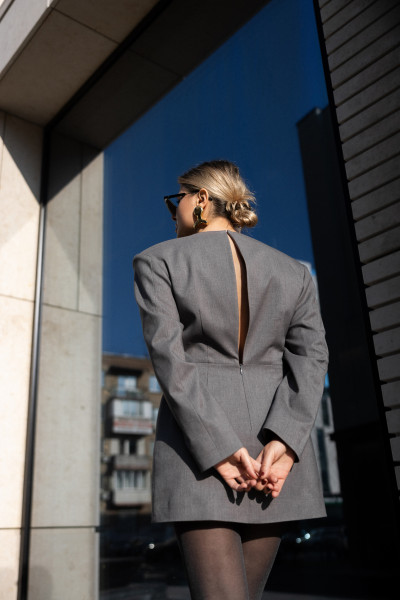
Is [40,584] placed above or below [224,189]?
below

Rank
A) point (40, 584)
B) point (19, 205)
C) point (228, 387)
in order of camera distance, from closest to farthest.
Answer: point (228, 387) → point (40, 584) → point (19, 205)

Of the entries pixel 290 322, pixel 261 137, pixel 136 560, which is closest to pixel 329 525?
pixel 290 322

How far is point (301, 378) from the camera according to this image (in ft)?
4.55

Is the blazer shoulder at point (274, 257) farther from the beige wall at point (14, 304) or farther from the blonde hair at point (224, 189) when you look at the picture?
the beige wall at point (14, 304)

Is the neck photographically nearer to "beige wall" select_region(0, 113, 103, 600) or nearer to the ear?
the ear

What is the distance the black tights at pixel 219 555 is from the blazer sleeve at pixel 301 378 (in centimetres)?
22

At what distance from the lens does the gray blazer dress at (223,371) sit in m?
1.24

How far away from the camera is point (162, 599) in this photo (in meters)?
3.21

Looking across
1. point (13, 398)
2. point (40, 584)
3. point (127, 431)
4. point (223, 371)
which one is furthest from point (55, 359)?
point (223, 371)

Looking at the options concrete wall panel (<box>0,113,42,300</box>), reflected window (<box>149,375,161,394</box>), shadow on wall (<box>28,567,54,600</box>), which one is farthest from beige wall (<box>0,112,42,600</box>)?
reflected window (<box>149,375,161,394</box>)

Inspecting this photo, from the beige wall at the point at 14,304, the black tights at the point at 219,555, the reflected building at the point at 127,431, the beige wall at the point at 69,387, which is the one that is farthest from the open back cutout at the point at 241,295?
the beige wall at the point at 14,304

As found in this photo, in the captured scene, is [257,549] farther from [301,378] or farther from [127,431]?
[127,431]

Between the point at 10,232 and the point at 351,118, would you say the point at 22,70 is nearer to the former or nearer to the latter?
the point at 10,232

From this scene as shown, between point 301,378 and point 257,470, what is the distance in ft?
0.86
